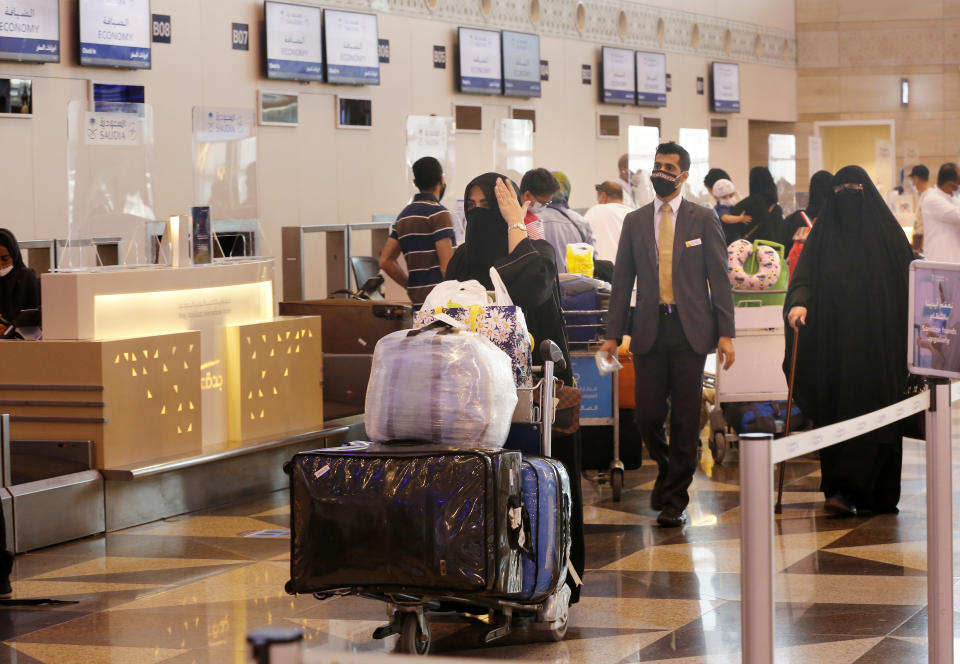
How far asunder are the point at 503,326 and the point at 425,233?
3.35 m

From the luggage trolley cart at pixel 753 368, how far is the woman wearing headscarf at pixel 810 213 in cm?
57

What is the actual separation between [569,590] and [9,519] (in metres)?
2.44

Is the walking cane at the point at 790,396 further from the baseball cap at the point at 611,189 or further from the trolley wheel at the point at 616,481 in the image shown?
the baseball cap at the point at 611,189

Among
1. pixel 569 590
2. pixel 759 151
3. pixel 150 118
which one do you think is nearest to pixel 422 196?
pixel 150 118

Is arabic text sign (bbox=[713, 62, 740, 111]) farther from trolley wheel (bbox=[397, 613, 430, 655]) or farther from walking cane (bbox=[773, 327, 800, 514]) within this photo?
trolley wheel (bbox=[397, 613, 430, 655])

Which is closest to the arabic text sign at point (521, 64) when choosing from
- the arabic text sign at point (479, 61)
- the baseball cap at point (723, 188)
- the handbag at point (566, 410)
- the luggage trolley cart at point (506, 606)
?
the arabic text sign at point (479, 61)

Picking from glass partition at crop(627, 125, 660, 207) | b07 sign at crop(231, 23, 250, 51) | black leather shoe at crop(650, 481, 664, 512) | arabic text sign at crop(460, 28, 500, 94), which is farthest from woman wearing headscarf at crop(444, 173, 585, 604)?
arabic text sign at crop(460, 28, 500, 94)

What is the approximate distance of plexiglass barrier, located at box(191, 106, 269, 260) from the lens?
7.20 m

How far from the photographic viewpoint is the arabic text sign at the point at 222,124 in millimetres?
7164

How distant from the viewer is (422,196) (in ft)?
24.1

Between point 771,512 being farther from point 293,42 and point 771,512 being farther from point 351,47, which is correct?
point 351,47

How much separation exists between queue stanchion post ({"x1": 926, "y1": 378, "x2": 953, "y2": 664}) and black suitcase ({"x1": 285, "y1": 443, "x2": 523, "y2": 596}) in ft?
3.42

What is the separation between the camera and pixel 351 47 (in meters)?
12.0

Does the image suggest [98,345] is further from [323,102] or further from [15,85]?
[323,102]
